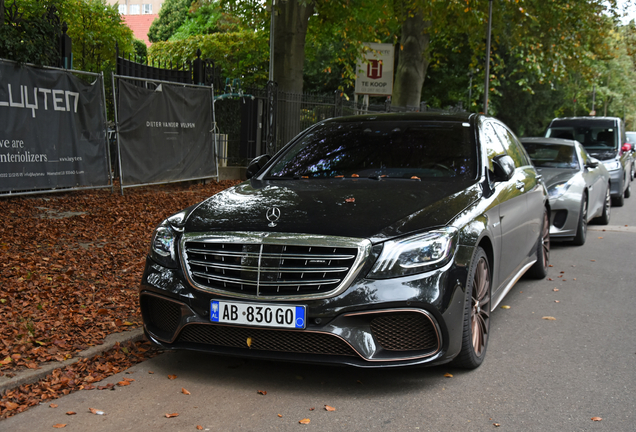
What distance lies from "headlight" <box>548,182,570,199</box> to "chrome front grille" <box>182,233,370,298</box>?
6.16 m

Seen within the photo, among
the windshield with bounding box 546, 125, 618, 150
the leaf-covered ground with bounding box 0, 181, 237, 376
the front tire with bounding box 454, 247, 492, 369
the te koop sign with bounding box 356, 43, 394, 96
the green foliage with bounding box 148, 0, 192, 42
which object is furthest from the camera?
the green foliage with bounding box 148, 0, 192, 42

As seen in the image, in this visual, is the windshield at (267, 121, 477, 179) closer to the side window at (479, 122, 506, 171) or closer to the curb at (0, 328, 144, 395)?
the side window at (479, 122, 506, 171)

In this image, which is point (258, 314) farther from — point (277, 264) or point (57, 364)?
point (57, 364)

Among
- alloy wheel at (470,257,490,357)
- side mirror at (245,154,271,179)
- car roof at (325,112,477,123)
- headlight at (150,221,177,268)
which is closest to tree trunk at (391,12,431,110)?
car roof at (325,112,477,123)

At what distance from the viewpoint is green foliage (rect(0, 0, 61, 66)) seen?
10.1 metres

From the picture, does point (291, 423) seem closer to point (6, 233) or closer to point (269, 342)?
point (269, 342)

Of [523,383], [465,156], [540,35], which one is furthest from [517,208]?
[540,35]

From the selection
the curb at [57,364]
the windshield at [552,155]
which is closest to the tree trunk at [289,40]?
the windshield at [552,155]

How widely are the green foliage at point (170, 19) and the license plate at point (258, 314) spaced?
5922 cm

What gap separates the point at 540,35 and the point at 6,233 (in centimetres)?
2379

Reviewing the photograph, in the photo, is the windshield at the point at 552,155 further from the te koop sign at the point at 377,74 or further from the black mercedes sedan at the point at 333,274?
the te koop sign at the point at 377,74

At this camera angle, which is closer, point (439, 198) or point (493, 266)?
point (439, 198)

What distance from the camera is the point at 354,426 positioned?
11.9 ft

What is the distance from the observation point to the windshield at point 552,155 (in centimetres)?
1057
